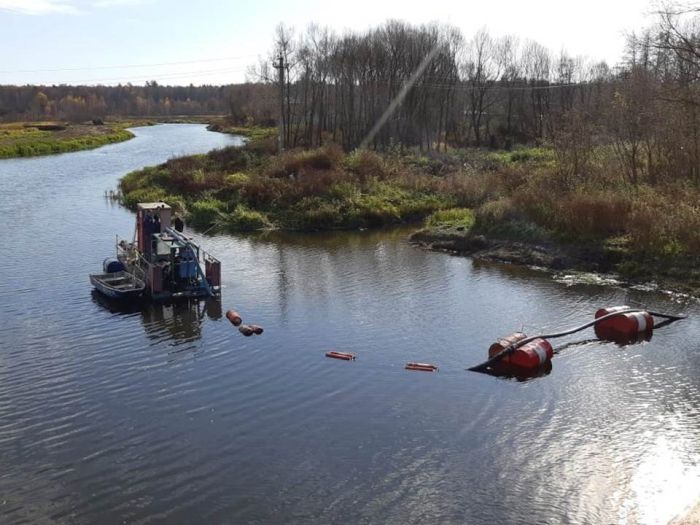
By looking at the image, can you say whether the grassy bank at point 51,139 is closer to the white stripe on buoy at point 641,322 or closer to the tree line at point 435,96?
the tree line at point 435,96

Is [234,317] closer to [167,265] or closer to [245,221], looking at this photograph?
[167,265]

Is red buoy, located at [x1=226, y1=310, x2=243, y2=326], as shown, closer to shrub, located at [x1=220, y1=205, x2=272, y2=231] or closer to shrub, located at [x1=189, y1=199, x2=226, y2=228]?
shrub, located at [x1=220, y1=205, x2=272, y2=231]

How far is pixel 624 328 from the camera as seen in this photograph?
22828 mm

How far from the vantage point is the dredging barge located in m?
27.0

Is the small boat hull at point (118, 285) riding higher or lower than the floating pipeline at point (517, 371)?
higher

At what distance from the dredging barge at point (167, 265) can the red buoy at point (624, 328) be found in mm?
14341

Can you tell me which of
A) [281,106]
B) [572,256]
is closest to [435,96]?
[281,106]

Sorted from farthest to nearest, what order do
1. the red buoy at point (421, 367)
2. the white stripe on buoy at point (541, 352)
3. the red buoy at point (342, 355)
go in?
the red buoy at point (342, 355)
the white stripe on buoy at point (541, 352)
the red buoy at point (421, 367)

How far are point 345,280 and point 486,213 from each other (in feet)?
37.5

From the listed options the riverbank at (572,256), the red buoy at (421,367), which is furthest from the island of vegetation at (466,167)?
the red buoy at (421,367)

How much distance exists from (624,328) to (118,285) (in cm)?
1907

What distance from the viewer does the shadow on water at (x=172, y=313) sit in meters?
23.8

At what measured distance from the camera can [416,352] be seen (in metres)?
21.4

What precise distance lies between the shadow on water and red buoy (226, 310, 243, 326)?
0.62m
